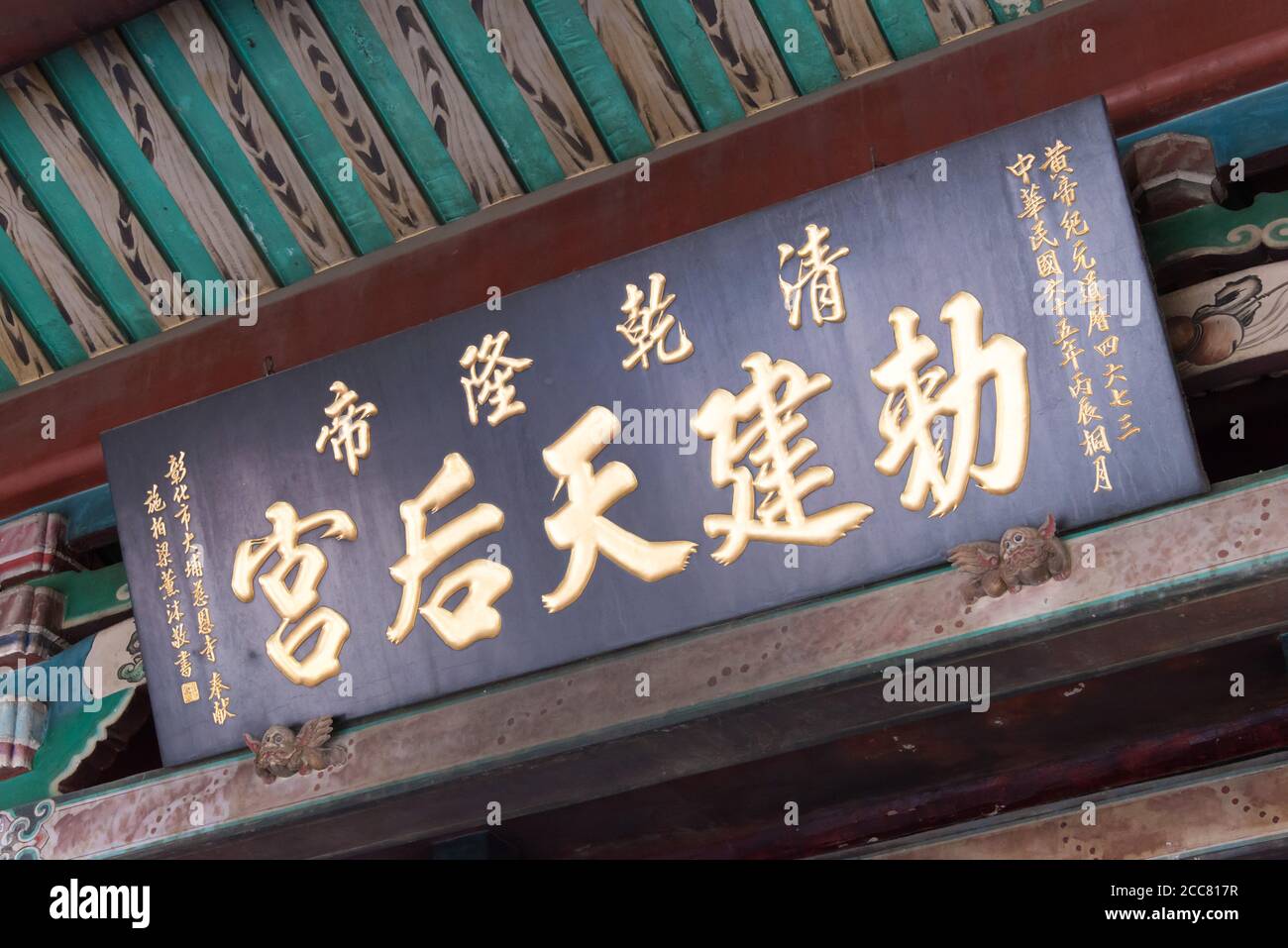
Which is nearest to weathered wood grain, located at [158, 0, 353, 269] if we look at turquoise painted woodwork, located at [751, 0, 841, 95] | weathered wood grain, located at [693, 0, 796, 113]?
weathered wood grain, located at [693, 0, 796, 113]

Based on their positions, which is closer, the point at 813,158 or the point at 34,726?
the point at 813,158

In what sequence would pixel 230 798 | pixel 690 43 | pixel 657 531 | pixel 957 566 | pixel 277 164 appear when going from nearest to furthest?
pixel 957 566, pixel 657 531, pixel 230 798, pixel 690 43, pixel 277 164

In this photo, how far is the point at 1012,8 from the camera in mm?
4184

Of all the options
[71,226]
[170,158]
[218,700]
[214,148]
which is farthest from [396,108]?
[218,700]

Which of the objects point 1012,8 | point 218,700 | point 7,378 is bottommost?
point 218,700

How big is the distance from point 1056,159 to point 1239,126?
26.3 inches

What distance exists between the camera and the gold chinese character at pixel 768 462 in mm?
3660

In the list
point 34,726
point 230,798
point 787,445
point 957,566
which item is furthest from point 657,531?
point 34,726

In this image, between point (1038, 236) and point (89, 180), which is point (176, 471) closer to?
point (89, 180)

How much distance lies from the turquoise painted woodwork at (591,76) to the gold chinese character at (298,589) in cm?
130

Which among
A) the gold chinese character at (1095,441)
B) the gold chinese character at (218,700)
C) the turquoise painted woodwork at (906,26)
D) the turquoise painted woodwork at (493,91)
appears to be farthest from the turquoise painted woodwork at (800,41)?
the gold chinese character at (218,700)

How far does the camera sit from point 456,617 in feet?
13.0

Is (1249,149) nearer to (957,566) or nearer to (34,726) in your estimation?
(957,566)
